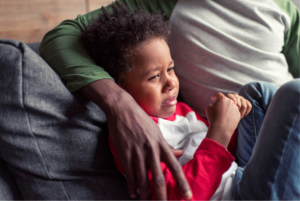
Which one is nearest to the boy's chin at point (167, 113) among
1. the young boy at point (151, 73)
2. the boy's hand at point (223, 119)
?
the young boy at point (151, 73)

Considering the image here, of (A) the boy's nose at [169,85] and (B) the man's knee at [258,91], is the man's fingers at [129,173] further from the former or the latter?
(B) the man's knee at [258,91]

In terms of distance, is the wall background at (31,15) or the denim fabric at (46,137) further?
the wall background at (31,15)

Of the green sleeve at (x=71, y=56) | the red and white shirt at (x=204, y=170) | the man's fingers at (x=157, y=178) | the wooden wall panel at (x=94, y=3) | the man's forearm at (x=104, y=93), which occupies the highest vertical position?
the wooden wall panel at (x=94, y=3)

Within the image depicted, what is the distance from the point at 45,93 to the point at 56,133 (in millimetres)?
116

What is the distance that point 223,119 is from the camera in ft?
2.30

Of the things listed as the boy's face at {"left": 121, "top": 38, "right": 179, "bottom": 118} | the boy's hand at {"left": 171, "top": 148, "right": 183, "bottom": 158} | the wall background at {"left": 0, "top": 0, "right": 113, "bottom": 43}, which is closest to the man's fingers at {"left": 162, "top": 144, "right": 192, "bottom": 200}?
the boy's hand at {"left": 171, "top": 148, "right": 183, "bottom": 158}

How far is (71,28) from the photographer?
0.91m

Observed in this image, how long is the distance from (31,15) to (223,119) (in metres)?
1.39

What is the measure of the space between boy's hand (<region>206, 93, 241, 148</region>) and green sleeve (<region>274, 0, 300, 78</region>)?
606 mm

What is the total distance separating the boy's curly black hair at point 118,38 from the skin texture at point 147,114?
0.03 m

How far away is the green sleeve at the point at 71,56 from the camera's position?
2.28ft

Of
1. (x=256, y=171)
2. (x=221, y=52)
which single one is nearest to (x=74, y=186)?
(x=256, y=171)

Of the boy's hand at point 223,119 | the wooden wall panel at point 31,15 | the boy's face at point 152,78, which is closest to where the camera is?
the boy's hand at point 223,119

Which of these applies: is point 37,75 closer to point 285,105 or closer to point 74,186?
point 74,186
